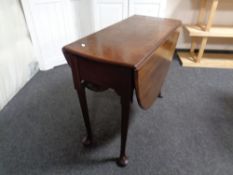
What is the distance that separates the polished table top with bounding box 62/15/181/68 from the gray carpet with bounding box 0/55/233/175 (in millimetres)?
810

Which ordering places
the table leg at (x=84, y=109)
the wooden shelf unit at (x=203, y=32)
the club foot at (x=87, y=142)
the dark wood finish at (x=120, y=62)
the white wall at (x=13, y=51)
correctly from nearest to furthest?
the dark wood finish at (x=120, y=62) → the table leg at (x=84, y=109) → the club foot at (x=87, y=142) → the white wall at (x=13, y=51) → the wooden shelf unit at (x=203, y=32)

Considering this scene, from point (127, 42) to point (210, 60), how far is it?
6.67 feet

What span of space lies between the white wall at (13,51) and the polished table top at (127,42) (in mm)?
1192

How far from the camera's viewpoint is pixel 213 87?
2150 millimetres

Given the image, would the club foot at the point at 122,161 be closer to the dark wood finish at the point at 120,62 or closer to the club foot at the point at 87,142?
the dark wood finish at the point at 120,62

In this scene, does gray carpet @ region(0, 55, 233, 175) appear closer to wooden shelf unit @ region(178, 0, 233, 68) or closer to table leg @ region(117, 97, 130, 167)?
table leg @ region(117, 97, 130, 167)

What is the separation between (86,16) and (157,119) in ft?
6.16

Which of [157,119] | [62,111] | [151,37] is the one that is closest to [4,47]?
[62,111]

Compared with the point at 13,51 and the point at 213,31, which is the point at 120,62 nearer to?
the point at 13,51

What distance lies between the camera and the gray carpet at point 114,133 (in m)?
1.31

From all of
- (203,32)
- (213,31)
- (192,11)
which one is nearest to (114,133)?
(203,32)

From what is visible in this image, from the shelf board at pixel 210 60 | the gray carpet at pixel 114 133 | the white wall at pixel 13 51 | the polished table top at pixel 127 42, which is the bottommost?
the gray carpet at pixel 114 133

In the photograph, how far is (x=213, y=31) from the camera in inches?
93.7

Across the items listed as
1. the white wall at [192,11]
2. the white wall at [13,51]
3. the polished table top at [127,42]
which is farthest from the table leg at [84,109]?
the white wall at [192,11]
